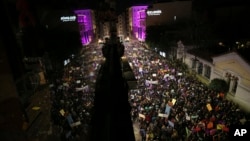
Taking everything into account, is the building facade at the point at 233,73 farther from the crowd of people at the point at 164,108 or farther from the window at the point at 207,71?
the crowd of people at the point at 164,108

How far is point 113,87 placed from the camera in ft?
54.7

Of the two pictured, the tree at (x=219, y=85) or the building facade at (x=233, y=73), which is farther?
the tree at (x=219, y=85)

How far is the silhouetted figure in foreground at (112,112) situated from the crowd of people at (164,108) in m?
0.52

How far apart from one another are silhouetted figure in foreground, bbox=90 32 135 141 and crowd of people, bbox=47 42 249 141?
0.52 meters

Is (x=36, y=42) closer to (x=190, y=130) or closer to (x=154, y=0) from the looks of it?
(x=190, y=130)

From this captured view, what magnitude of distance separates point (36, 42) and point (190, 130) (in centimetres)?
820

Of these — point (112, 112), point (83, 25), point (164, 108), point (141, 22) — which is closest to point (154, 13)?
point (141, 22)

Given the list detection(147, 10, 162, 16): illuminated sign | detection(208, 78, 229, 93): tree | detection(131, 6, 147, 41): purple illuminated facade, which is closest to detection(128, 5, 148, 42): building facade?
detection(131, 6, 147, 41): purple illuminated facade

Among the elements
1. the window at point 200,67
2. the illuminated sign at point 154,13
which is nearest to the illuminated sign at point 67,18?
the illuminated sign at point 154,13

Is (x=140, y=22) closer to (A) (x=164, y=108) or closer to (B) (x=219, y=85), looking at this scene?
(B) (x=219, y=85)

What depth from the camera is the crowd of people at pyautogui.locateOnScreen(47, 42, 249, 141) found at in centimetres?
1060

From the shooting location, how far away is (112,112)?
39.5 ft

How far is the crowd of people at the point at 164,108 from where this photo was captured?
1060 centimetres

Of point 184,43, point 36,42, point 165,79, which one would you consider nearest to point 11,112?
point 36,42
